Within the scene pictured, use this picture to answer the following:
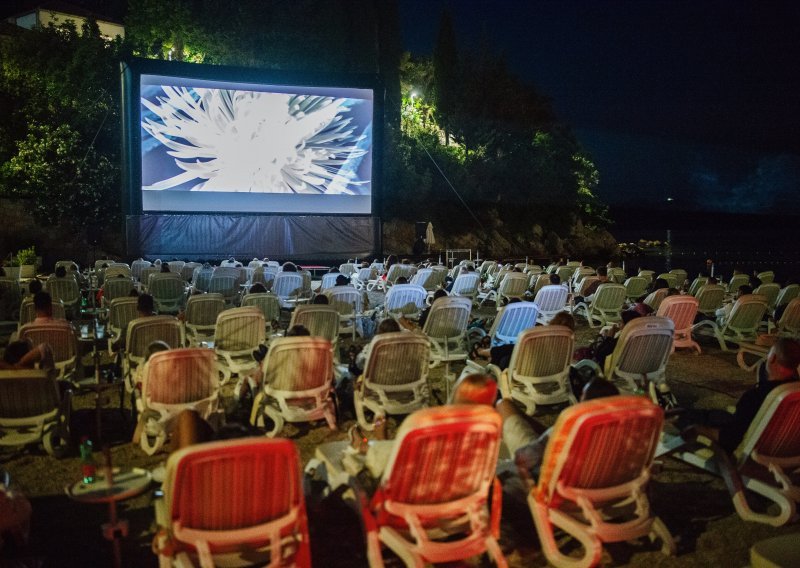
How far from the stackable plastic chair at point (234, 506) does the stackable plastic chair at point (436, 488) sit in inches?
15.5

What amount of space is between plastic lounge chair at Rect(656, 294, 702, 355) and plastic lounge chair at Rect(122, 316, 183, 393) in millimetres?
5573

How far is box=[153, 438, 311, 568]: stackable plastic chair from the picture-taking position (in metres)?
2.44

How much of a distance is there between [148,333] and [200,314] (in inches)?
92.5

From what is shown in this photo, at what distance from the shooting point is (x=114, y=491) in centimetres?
295

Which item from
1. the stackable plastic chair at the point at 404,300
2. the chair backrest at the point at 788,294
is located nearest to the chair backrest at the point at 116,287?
the stackable plastic chair at the point at 404,300

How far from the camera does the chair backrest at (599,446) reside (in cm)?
288

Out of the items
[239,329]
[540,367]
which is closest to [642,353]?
[540,367]

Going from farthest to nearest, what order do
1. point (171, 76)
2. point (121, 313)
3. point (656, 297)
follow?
point (171, 76) → point (656, 297) → point (121, 313)

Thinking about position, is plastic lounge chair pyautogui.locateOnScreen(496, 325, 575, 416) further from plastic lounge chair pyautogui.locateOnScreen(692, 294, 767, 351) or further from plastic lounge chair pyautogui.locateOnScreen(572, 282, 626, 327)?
plastic lounge chair pyautogui.locateOnScreen(572, 282, 626, 327)

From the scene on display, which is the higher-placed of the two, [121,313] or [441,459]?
[441,459]

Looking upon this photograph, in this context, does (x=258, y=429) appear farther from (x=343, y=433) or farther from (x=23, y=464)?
(x=23, y=464)

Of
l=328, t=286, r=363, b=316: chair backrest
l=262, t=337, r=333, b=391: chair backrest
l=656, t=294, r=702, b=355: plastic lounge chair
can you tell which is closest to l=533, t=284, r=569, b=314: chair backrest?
l=656, t=294, r=702, b=355: plastic lounge chair

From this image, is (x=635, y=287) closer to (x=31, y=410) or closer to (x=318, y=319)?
(x=318, y=319)

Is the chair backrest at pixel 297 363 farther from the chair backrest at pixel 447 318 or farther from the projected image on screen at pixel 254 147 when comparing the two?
the projected image on screen at pixel 254 147
